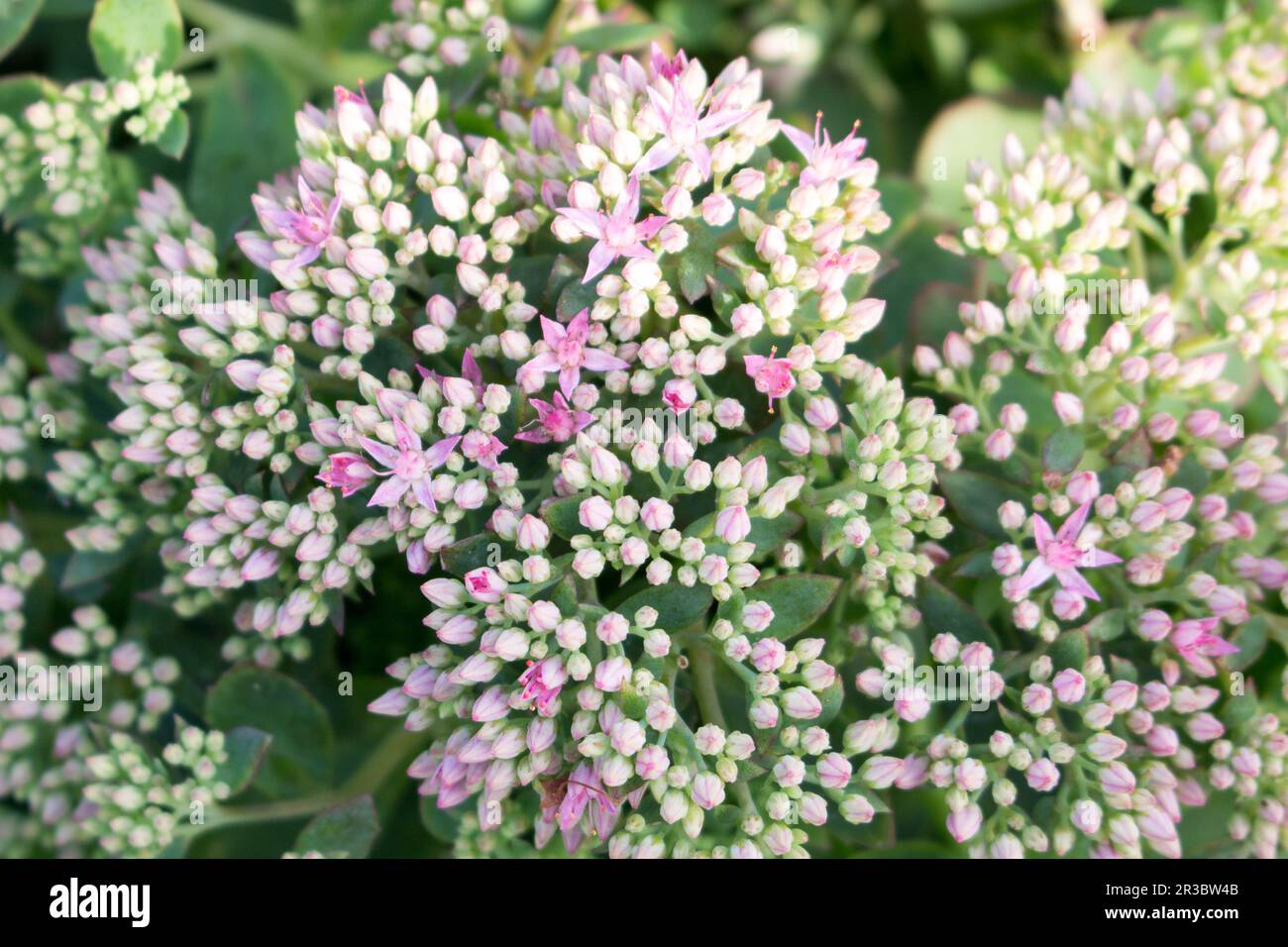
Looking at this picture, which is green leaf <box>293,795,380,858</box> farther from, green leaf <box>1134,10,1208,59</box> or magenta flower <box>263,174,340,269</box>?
green leaf <box>1134,10,1208,59</box>

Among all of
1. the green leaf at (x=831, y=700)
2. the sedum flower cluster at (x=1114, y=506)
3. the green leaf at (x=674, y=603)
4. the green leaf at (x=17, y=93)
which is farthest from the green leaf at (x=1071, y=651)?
the green leaf at (x=17, y=93)

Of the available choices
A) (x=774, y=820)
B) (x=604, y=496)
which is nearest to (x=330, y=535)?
(x=604, y=496)

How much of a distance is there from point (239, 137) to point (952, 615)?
1.27 meters

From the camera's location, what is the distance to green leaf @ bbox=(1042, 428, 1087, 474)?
125 cm

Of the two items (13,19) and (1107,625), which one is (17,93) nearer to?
(13,19)

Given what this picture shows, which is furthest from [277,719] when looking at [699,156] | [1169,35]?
[1169,35]

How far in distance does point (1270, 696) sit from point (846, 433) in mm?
680

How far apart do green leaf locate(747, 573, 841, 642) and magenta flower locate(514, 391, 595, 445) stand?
0.27 meters

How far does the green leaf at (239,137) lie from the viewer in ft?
5.25

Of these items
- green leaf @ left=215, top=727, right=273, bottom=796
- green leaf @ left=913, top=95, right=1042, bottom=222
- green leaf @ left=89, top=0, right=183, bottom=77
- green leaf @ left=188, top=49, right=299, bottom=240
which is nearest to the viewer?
green leaf @ left=215, top=727, right=273, bottom=796

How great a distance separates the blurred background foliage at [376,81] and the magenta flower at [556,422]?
45cm

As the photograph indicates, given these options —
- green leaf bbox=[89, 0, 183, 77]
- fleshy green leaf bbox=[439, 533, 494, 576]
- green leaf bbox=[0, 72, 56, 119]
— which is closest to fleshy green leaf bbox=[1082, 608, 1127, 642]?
fleshy green leaf bbox=[439, 533, 494, 576]

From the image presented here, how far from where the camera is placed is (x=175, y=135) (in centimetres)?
148
